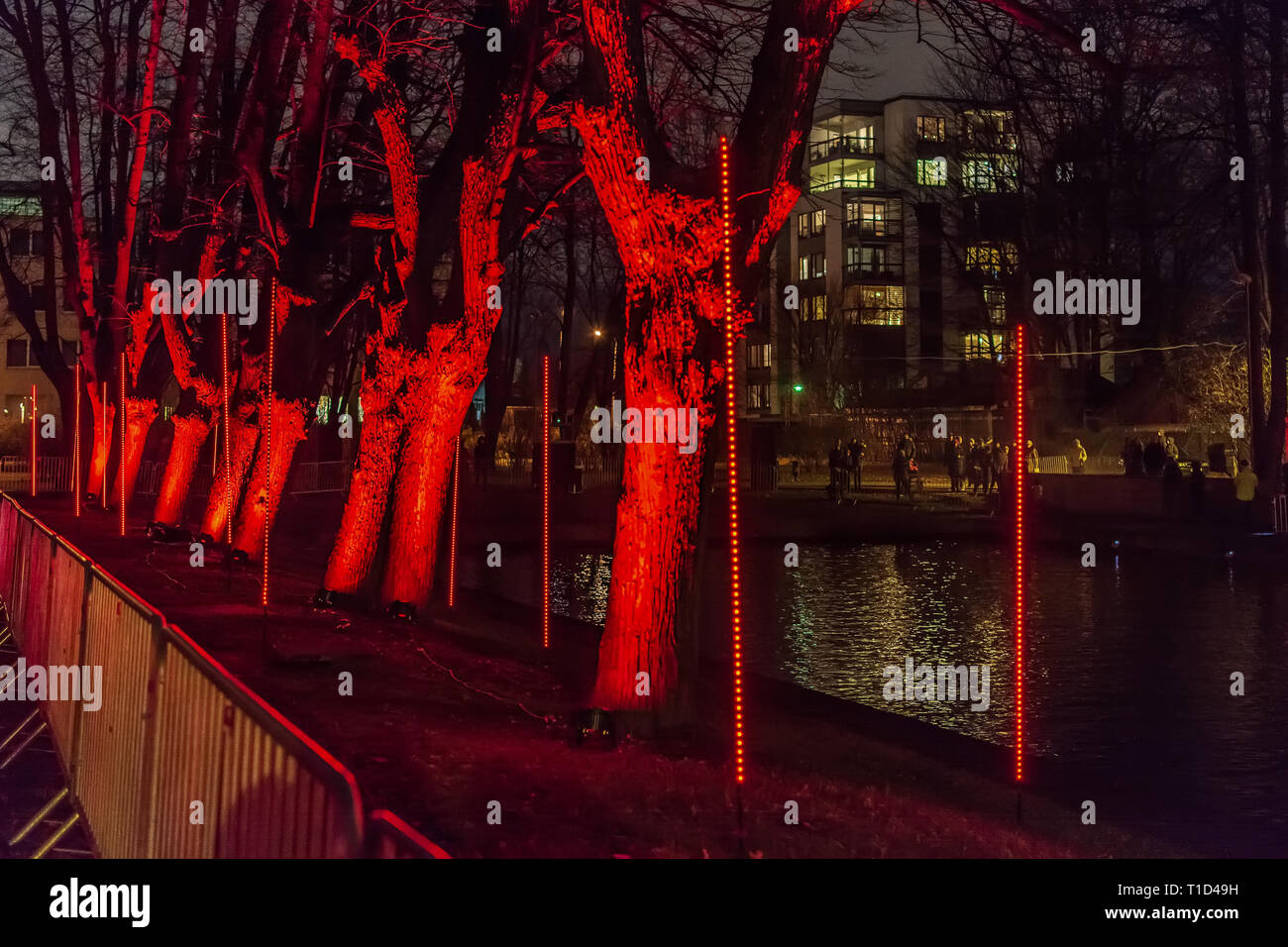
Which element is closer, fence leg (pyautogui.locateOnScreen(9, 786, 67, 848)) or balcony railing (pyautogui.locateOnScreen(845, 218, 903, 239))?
fence leg (pyautogui.locateOnScreen(9, 786, 67, 848))

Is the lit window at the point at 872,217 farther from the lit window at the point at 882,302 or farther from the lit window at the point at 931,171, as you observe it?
the lit window at the point at 931,171

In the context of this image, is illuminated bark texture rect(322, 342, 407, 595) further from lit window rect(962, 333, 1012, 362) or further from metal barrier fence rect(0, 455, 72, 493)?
metal barrier fence rect(0, 455, 72, 493)

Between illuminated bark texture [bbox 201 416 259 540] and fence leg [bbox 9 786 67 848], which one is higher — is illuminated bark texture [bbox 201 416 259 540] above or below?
above

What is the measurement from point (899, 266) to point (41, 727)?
8680cm

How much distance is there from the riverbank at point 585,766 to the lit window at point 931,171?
4379 cm

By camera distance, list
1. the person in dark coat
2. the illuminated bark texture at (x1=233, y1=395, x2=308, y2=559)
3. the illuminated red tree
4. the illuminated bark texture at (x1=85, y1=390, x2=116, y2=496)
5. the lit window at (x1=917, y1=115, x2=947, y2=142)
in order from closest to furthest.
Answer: the illuminated red tree
the illuminated bark texture at (x1=233, y1=395, x2=308, y2=559)
the illuminated bark texture at (x1=85, y1=390, x2=116, y2=496)
the person in dark coat
the lit window at (x1=917, y1=115, x2=947, y2=142)

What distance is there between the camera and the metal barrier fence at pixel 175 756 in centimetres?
437

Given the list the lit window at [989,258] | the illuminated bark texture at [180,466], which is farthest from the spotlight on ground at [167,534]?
the lit window at [989,258]

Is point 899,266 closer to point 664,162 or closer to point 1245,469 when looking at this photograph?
point 1245,469

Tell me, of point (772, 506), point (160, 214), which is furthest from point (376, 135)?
point (772, 506)

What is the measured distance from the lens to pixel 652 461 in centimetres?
1027

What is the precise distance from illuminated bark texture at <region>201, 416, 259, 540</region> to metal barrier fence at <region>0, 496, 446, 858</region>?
41.4 ft

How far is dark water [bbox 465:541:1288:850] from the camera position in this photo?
9.97m

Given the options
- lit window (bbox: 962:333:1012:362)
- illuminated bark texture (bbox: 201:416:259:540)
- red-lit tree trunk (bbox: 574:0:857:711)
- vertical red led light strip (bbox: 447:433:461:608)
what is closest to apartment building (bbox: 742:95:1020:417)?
lit window (bbox: 962:333:1012:362)
